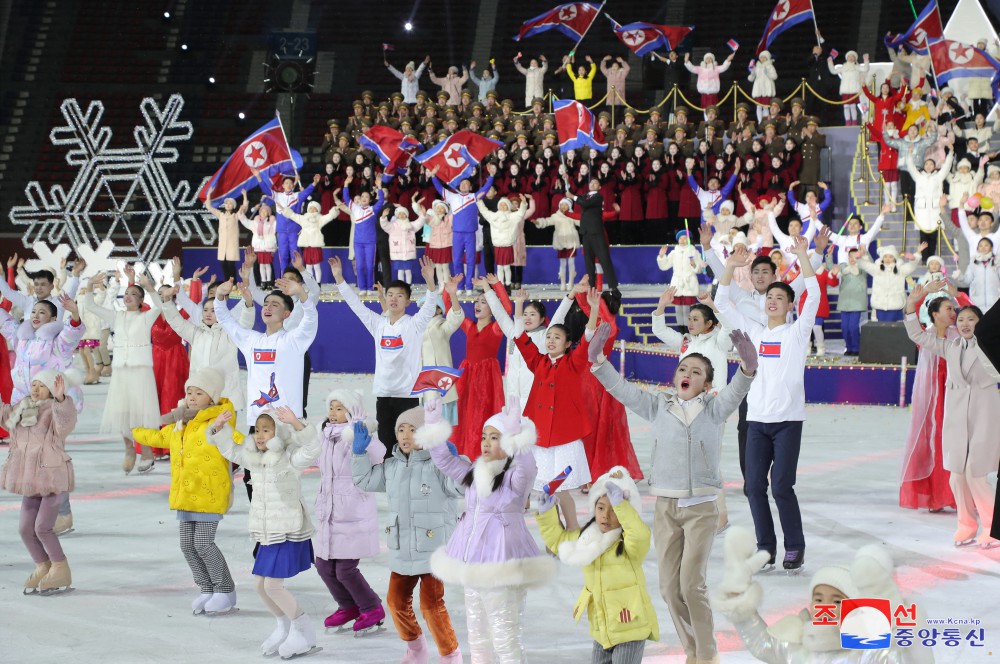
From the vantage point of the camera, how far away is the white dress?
12.2m

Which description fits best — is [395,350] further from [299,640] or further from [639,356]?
[639,356]

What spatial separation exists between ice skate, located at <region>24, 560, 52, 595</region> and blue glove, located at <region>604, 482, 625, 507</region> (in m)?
4.14

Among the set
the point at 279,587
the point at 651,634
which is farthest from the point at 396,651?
the point at 651,634

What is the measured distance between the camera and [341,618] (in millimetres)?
7281

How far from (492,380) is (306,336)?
256 centimetres

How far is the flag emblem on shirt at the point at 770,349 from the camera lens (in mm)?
8250

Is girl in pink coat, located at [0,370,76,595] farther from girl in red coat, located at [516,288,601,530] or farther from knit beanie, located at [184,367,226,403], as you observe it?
girl in red coat, located at [516,288,601,530]

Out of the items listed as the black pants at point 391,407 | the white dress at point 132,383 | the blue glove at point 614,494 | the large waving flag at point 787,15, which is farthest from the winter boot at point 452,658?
the large waving flag at point 787,15

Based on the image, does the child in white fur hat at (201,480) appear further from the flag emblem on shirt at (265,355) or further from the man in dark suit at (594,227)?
the man in dark suit at (594,227)

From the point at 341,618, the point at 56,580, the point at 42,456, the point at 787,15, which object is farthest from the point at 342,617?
the point at 787,15

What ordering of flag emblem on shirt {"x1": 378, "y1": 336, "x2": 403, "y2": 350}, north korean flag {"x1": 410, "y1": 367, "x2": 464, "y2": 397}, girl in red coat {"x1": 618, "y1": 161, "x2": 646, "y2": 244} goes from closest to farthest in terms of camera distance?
north korean flag {"x1": 410, "y1": 367, "x2": 464, "y2": 397}
flag emblem on shirt {"x1": 378, "y1": 336, "x2": 403, "y2": 350}
girl in red coat {"x1": 618, "y1": 161, "x2": 646, "y2": 244}

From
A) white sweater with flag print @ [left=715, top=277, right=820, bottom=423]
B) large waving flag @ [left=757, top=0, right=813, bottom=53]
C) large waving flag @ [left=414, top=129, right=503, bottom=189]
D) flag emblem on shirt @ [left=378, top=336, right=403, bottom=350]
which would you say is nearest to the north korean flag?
white sweater with flag print @ [left=715, top=277, right=820, bottom=423]

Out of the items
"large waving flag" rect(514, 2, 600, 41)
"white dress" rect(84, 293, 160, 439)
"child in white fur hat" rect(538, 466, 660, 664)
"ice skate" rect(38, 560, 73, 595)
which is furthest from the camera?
"large waving flag" rect(514, 2, 600, 41)

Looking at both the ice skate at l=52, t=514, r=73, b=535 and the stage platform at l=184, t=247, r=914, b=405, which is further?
the stage platform at l=184, t=247, r=914, b=405
